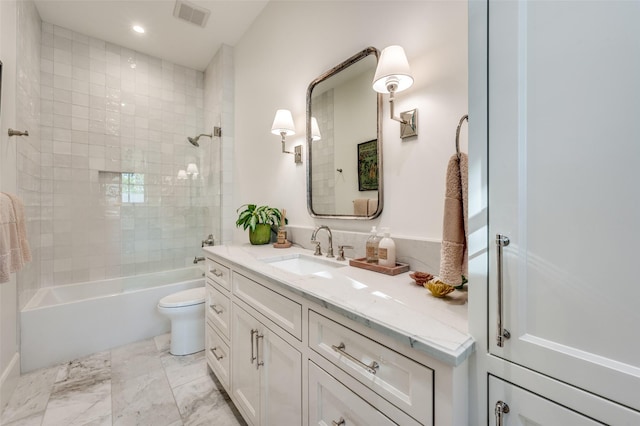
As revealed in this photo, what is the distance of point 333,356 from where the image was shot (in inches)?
32.1

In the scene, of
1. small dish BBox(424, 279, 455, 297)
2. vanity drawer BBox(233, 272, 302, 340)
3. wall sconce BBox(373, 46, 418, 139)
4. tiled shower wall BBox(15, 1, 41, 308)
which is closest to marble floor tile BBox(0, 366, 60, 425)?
tiled shower wall BBox(15, 1, 41, 308)

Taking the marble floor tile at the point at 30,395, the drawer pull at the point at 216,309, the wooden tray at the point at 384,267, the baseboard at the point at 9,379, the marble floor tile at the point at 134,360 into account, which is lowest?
the marble floor tile at the point at 134,360

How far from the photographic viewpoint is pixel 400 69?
1.12 meters

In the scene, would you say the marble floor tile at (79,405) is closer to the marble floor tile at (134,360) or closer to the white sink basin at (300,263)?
the marble floor tile at (134,360)

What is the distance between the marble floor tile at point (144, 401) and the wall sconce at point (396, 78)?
6.46 ft

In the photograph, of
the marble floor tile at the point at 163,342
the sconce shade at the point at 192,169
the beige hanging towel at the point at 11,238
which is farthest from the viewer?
the sconce shade at the point at 192,169

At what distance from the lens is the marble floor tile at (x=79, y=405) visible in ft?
4.81

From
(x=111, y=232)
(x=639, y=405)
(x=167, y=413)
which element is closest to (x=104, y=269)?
(x=111, y=232)

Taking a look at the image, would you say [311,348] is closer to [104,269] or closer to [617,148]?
[617,148]

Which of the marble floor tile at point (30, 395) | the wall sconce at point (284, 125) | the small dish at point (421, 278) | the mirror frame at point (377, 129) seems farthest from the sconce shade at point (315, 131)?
the marble floor tile at point (30, 395)

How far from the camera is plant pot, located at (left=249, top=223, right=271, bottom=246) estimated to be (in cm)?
201

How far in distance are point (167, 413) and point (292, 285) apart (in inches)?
50.9

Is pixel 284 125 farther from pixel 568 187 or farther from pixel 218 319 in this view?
pixel 568 187

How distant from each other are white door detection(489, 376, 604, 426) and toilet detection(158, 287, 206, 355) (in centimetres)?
207
